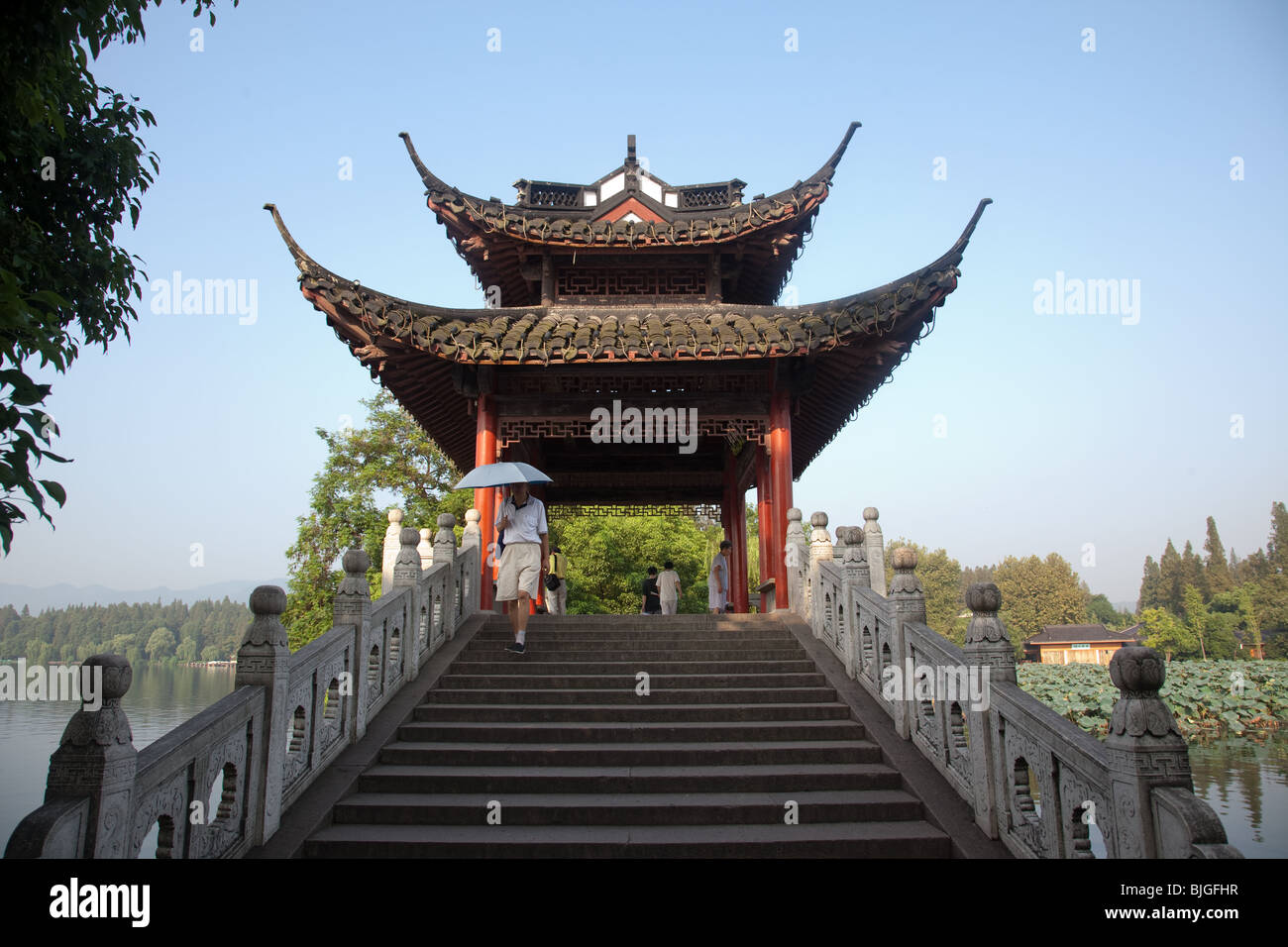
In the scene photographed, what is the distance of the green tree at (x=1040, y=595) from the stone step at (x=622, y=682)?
85231 mm

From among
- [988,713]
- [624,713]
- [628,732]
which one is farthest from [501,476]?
[988,713]

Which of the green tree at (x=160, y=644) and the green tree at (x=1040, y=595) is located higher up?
the green tree at (x=1040, y=595)

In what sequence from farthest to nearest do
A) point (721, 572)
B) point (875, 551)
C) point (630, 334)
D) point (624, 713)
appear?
point (875, 551), point (721, 572), point (630, 334), point (624, 713)

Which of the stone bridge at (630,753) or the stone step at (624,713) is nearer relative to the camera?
the stone bridge at (630,753)

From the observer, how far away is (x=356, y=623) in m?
5.79

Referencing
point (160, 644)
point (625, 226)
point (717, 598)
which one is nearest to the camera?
point (625, 226)

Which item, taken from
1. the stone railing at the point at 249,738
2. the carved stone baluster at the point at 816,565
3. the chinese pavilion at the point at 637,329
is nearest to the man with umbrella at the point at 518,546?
the stone railing at the point at 249,738

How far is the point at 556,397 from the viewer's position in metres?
10.4

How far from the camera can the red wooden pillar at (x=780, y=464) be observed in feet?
32.6

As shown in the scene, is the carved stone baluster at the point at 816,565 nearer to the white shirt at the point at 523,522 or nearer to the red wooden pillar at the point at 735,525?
the white shirt at the point at 523,522

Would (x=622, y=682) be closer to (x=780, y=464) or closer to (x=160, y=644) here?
(x=780, y=464)

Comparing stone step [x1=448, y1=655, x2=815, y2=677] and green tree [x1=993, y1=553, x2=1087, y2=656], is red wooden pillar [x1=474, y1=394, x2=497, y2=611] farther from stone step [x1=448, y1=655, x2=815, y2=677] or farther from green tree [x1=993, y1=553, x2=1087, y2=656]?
green tree [x1=993, y1=553, x2=1087, y2=656]

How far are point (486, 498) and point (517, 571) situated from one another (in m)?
2.59
